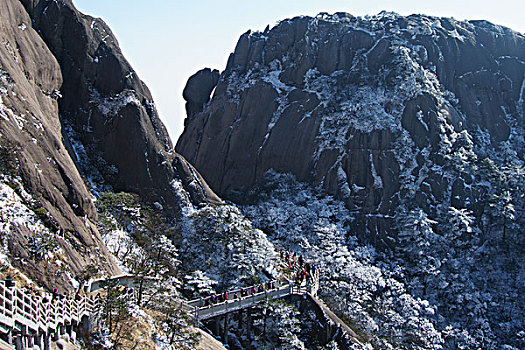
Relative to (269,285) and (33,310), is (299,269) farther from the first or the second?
(33,310)

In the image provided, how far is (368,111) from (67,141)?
57.0 meters

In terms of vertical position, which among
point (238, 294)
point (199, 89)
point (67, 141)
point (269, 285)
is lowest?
point (238, 294)

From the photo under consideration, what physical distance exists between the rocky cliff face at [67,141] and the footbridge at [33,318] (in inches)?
389

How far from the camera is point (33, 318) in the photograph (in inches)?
770

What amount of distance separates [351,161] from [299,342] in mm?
52479

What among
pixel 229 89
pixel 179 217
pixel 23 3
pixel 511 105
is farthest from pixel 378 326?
pixel 511 105

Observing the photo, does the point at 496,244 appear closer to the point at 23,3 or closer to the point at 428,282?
the point at 428,282

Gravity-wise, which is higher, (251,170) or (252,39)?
(252,39)

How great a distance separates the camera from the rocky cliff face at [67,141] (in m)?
35.9

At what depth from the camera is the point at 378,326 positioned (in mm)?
65688

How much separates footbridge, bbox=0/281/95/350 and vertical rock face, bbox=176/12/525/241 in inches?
2703

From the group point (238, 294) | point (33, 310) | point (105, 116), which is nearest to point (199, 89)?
point (105, 116)

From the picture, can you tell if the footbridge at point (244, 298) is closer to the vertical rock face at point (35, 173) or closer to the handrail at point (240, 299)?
the handrail at point (240, 299)

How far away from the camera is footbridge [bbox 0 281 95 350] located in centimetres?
1788
